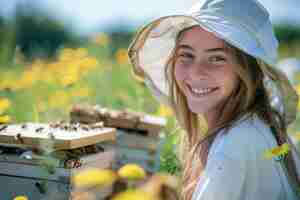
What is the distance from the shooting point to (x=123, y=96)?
160 inches

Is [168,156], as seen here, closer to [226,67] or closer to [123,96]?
[226,67]

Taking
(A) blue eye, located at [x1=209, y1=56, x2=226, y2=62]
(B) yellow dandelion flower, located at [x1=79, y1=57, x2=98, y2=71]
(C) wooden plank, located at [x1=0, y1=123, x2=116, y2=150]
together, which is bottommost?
(B) yellow dandelion flower, located at [x1=79, y1=57, x2=98, y2=71]

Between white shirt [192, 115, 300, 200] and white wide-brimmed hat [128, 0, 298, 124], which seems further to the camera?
white wide-brimmed hat [128, 0, 298, 124]

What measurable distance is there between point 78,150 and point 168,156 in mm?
610

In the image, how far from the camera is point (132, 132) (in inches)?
111

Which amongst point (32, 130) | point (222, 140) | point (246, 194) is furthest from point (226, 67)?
point (32, 130)

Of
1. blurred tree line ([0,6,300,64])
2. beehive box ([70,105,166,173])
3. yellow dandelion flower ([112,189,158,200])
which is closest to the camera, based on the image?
yellow dandelion flower ([112,189,158,200])

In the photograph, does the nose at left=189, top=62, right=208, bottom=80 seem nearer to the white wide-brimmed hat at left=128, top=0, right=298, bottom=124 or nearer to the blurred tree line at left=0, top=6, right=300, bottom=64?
the white wide-brimmed hat at left=128, top=0, right=298, bottom=124

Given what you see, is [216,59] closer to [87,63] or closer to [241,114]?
[241,114]

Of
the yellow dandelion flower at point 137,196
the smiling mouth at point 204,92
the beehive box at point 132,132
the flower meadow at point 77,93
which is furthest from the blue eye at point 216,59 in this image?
the yellow dandelion flower at point 137,196

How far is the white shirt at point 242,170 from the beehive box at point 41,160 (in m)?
0.41

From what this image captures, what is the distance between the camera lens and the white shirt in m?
1.94

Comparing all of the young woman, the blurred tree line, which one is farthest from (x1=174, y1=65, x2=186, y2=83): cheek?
the blurred tree line

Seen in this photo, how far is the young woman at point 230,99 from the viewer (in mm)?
2012
